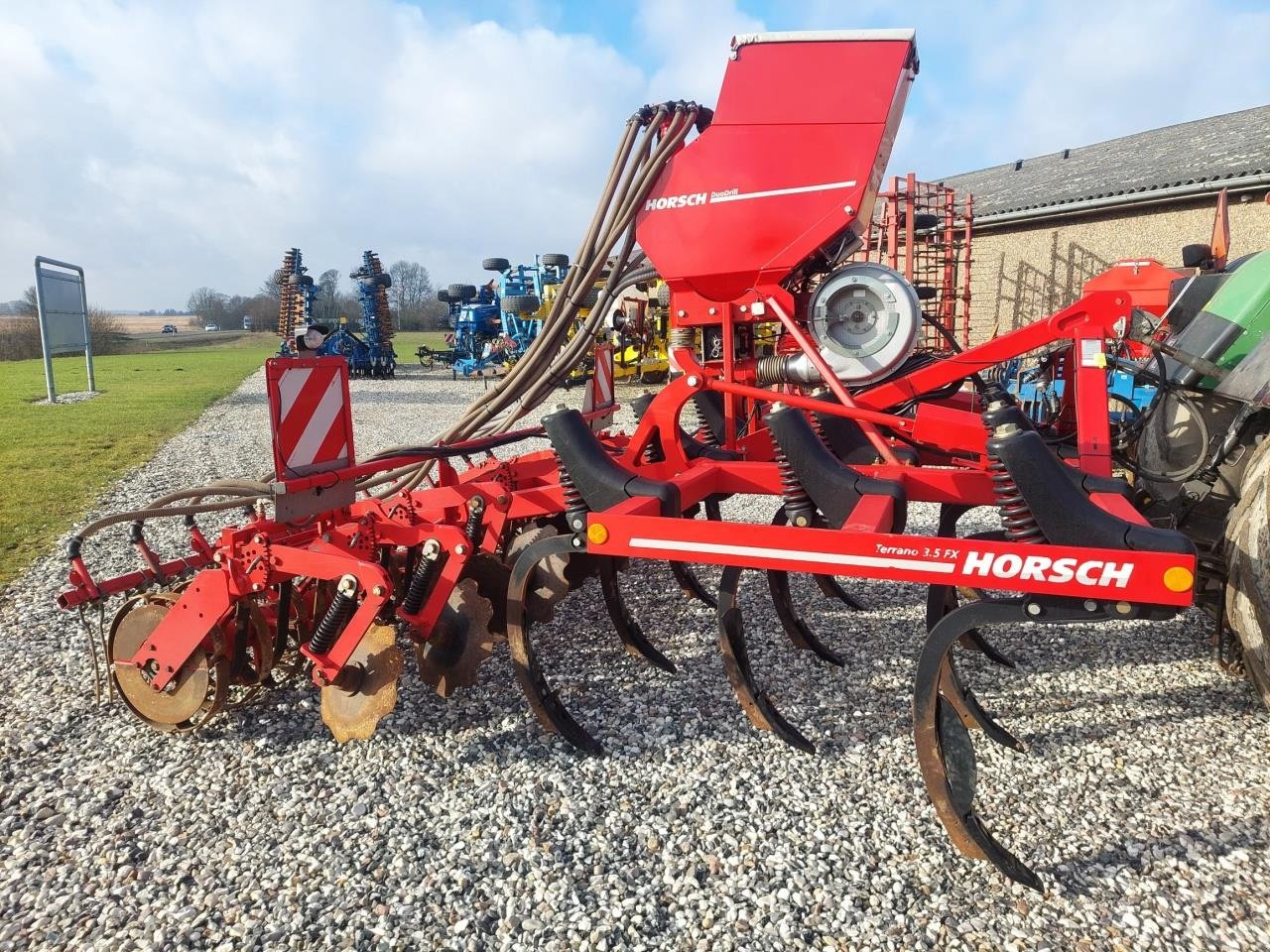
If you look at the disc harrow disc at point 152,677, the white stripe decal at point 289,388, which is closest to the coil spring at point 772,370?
the white stripe decal at point 289,388

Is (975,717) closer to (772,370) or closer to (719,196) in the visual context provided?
(772,370)

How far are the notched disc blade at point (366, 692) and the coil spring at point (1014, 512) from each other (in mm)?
2088

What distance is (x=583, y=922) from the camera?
220 cm

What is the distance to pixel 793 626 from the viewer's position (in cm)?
376

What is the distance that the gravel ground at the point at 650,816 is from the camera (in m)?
2.19

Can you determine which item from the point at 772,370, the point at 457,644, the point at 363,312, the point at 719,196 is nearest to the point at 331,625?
the point at 457,644

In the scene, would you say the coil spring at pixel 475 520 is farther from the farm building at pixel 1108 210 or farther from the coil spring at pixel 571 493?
the farm building at pixel 1108 210

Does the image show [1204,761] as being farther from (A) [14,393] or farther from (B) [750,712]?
(A) [14,393]

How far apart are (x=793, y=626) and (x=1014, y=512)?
162 cm

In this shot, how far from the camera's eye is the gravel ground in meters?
2.19

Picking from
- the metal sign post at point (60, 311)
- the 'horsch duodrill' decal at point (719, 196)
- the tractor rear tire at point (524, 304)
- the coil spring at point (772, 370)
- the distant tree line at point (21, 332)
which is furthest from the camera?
the distant tree line at point (21, 332)

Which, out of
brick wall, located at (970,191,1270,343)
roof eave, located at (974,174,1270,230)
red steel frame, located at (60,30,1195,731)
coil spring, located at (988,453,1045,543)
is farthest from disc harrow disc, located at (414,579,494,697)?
roof eave, located at (974,174,1270,230)

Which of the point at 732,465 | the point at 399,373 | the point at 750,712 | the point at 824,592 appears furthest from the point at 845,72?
the point at 399,373

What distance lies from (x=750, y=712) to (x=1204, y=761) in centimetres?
157
